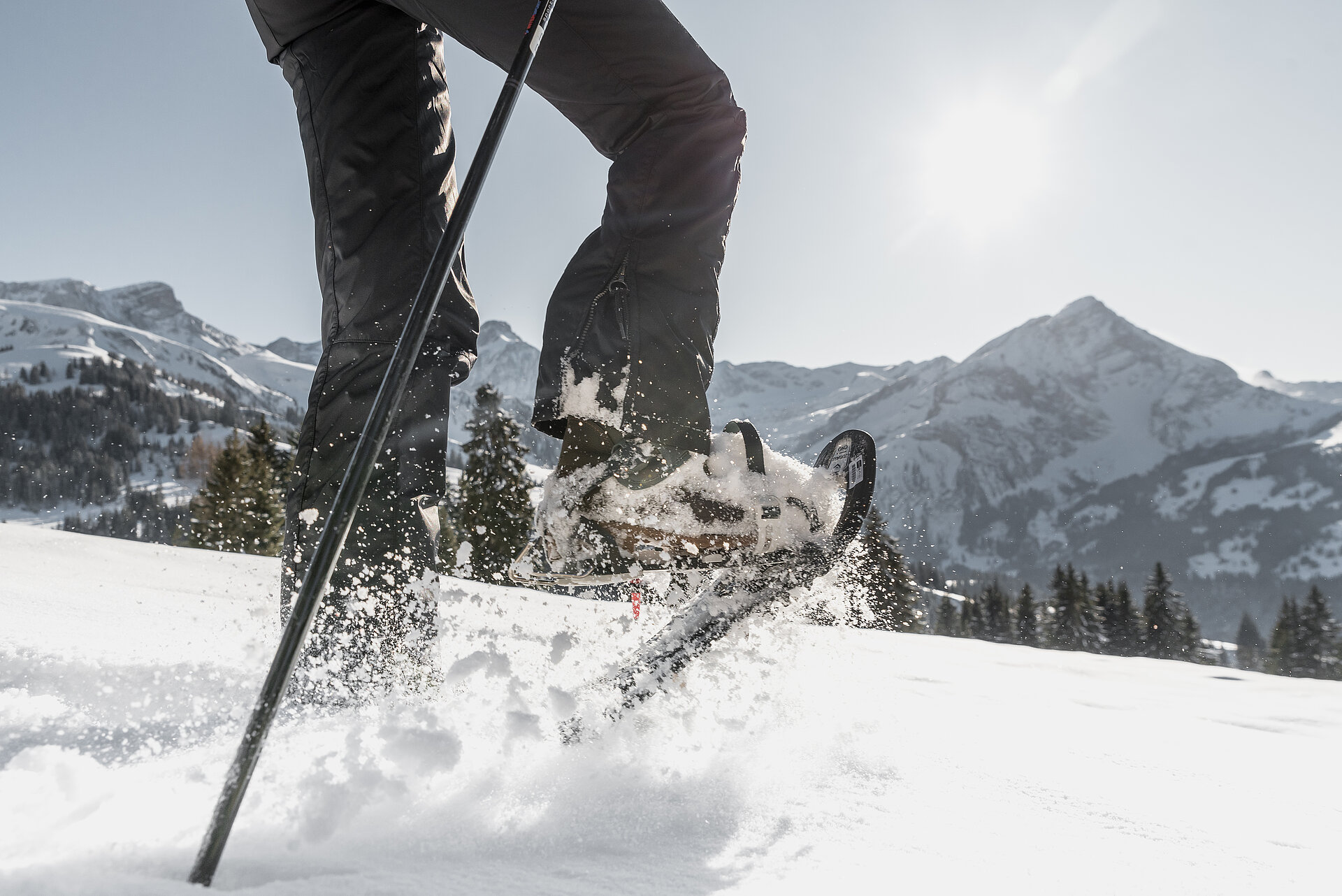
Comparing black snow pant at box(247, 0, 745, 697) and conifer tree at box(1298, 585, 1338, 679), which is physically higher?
black snow pant at box(247, 0, 745, 697)

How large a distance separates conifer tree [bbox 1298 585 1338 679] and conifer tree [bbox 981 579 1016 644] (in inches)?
654

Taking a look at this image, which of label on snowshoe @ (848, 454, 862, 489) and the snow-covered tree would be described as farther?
the snow-covered tree

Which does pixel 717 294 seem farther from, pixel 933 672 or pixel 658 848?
pixel 933 672

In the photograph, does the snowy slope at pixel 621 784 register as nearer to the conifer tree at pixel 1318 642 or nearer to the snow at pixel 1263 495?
the conifer tree at pixel 1318 642

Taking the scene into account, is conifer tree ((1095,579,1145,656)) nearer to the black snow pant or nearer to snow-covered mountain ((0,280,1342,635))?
the black snow pant

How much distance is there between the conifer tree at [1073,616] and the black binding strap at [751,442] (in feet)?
134

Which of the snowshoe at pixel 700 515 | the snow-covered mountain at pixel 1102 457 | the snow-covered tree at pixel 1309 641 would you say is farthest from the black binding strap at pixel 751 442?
the snow-covered mountain at pixel 1102 457

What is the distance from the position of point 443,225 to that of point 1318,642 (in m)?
56.5

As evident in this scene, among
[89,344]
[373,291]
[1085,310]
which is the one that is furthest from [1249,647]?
[89,344]

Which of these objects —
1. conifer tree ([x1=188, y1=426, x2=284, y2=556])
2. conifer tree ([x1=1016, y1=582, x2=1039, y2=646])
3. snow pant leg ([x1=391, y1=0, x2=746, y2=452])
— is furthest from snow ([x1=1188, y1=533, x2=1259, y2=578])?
snow pant leg ([x1=391, y1=0, x2=746, y2=452])

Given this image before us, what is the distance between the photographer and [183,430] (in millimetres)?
103250

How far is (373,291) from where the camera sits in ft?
3.59

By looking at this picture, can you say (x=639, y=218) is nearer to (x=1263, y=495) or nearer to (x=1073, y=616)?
(x=1073, y=616)

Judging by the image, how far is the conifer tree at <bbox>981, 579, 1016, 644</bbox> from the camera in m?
41.7
